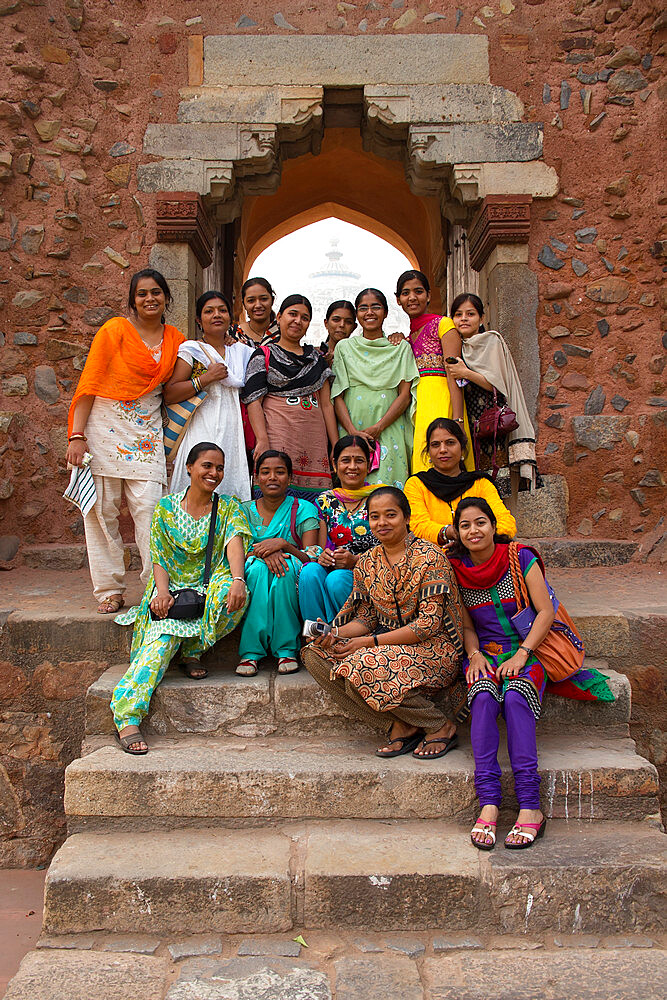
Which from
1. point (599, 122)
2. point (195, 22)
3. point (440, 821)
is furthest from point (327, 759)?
point (195, 22)

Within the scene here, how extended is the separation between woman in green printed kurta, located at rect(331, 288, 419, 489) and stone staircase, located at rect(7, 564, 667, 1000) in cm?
146

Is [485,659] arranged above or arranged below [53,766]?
above

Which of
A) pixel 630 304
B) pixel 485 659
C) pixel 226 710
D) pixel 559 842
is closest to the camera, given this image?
pixel 559 842

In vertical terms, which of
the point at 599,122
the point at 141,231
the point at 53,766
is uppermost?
the point at 599,122

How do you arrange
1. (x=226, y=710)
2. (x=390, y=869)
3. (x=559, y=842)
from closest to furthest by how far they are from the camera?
(x=390, y=869) → (x=559, y=842) → (x=226, y=710)

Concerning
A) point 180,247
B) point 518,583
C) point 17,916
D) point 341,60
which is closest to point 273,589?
Result: point 518,583

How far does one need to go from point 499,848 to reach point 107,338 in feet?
8.98

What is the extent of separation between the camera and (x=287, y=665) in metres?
3.22

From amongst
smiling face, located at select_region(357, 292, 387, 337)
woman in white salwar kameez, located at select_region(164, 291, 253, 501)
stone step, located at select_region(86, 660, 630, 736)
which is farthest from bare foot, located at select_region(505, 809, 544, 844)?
smiling face, located at select_region(357, 292, 387, 337)

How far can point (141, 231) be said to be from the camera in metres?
5.15

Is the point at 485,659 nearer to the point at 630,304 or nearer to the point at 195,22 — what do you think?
the point at 630,304

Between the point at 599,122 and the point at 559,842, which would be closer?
the point at 559,842

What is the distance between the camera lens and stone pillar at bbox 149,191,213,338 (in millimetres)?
5055

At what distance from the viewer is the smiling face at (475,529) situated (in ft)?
9.45
